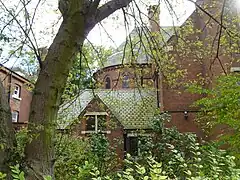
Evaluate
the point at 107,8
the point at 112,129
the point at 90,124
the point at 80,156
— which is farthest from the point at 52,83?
the point at 90,124

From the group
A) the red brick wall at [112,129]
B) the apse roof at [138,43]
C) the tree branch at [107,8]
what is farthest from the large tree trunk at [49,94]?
the red brick wall at [112,129]

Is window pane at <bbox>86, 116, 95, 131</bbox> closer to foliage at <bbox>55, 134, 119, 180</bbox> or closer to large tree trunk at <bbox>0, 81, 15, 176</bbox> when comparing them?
foliage at <bbox>55, 134, 119, 180</bbox>

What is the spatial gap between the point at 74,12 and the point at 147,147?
10.9 meters

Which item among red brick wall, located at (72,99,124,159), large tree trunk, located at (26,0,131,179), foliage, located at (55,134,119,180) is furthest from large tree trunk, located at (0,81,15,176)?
red brick wall, located at (72,99,124,159)

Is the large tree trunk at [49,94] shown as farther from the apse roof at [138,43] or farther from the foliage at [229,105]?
the foliage at [229,105]

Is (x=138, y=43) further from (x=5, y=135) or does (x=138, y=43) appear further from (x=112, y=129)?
(x=112, y=129)

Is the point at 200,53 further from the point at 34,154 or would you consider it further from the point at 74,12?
the point at 34,154

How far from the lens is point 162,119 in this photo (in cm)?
1547

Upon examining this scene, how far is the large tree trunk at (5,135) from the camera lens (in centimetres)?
310

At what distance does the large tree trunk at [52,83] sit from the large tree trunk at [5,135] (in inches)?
7.3

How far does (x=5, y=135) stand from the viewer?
10.5 ft

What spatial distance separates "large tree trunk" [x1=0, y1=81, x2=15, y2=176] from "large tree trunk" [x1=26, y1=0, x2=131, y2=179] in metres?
0.18

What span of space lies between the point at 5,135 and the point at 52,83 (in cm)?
68

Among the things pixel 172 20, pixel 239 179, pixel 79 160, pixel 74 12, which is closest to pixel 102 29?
pixel 172 20
